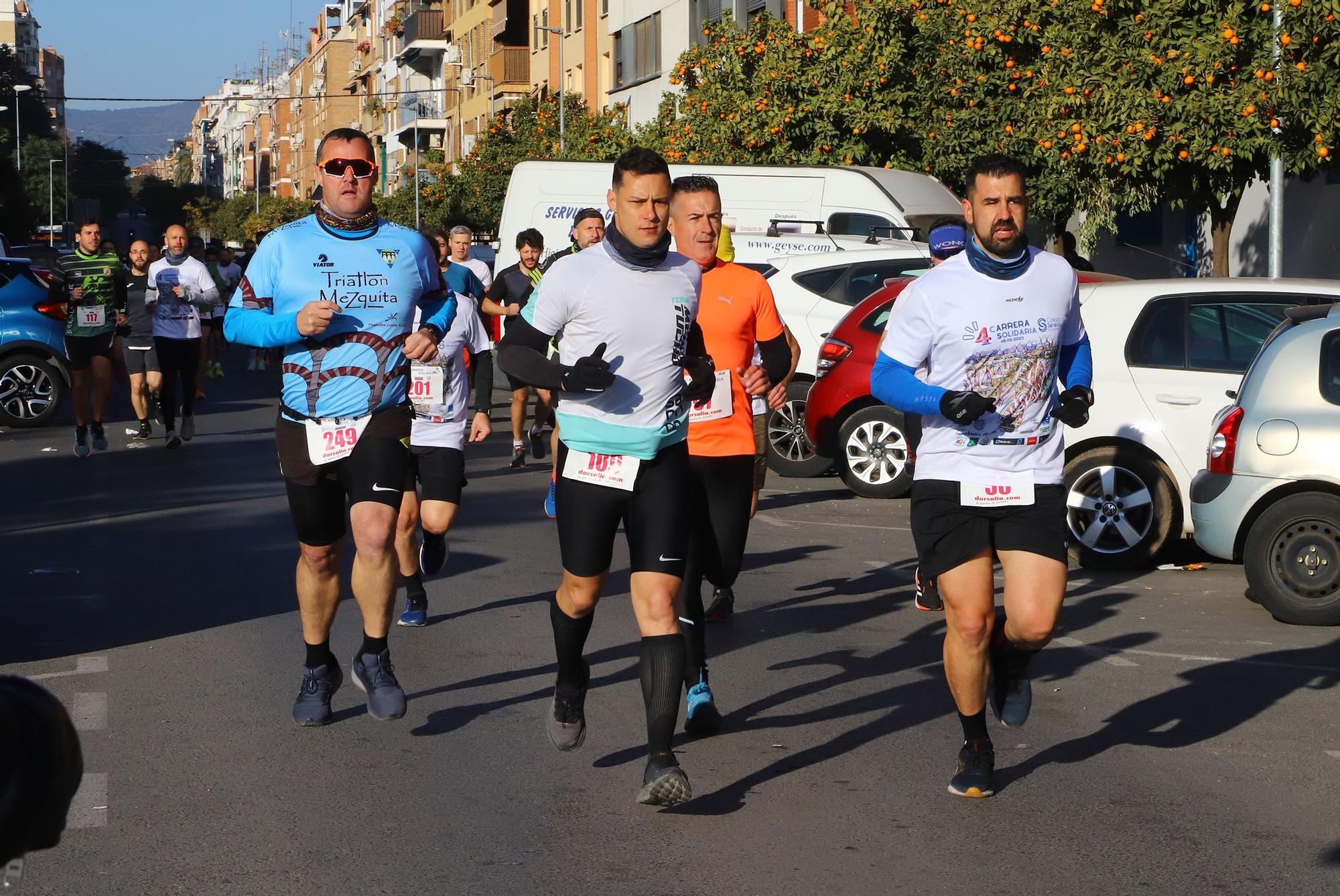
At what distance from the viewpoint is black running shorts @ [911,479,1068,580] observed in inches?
214

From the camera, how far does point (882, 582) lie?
990 centimetres

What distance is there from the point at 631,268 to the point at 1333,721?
3.27m

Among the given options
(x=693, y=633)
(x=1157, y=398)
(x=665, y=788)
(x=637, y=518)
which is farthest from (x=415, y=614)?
(x=1157, y=398)

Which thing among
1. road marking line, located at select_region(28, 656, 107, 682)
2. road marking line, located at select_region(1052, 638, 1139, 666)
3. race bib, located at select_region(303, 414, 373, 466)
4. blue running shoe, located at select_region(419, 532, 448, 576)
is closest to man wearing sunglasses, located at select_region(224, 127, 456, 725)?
race bib, located at select_region(303, 414, 373, 466)

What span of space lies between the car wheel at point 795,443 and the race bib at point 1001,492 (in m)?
9.09

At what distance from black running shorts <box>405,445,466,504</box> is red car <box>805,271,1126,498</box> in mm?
4933

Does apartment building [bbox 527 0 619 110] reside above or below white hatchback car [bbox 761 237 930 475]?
above

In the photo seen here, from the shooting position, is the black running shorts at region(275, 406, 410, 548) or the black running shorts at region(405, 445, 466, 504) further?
the black running shorts at region(405, 445, 466, 504)

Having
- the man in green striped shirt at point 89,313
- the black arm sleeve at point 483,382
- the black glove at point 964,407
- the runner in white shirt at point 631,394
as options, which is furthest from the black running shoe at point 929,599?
the man in green striped shirt at point 89,313

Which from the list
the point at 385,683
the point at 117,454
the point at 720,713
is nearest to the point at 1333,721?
the point at 720,713

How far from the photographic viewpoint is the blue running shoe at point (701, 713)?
6328mm

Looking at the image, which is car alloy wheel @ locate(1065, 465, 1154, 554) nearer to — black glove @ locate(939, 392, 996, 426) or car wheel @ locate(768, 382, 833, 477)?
car wheel @ locate(768, 382, 833, 477)

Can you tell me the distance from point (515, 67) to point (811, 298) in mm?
54768

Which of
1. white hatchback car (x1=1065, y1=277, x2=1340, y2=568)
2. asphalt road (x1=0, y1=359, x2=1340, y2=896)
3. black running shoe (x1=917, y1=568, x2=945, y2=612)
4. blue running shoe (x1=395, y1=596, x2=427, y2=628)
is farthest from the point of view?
white hatchback car (x1=1065, y1=277, x2=1340, y2=568)
